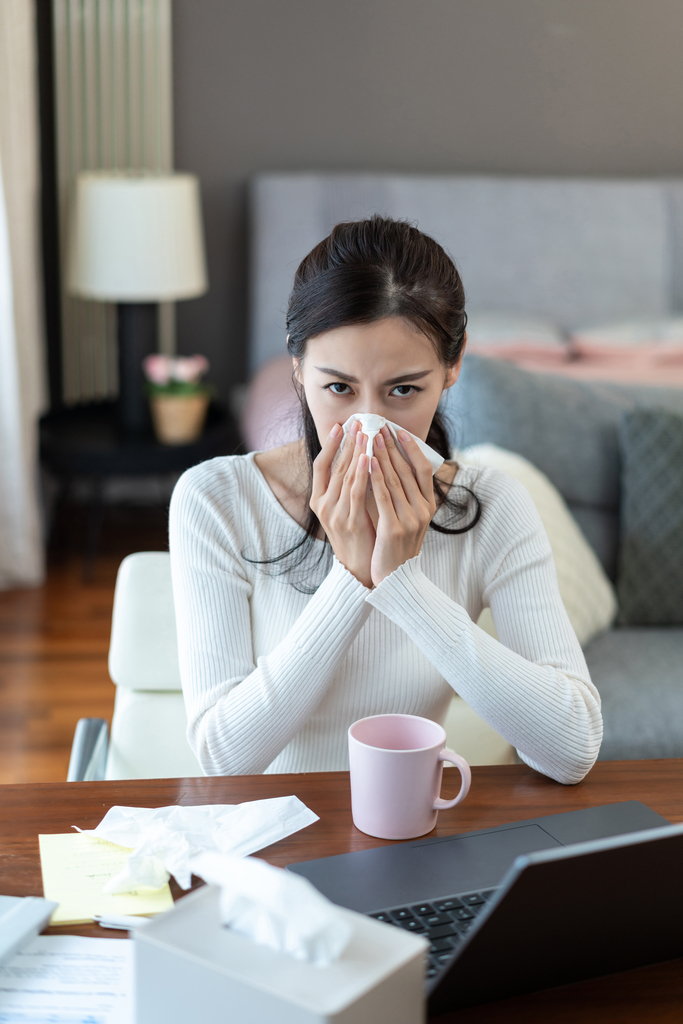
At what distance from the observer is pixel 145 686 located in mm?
1269

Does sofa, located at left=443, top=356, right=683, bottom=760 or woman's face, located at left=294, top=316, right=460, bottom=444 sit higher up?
woman's face, located at left=294, top=316, right=460, bottom=444

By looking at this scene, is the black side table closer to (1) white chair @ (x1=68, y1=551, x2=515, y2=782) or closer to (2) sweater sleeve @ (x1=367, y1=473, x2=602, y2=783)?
(1) white chair @ (x1=68, y1=551, x2=515, y2=782)

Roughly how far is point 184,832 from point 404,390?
0.49 metres

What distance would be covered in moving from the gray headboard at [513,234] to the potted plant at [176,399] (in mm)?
364

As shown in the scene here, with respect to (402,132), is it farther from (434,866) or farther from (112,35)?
(434,866)

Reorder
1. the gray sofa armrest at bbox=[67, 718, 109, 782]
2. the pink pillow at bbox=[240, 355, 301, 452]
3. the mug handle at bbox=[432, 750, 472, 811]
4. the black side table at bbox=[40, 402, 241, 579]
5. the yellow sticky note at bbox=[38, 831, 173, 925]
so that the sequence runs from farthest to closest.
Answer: the black side table at bbox=[40, 402, 241, 579] → the pink pillow at bbox=[240, 355, 301, 452] → the gray sofa armrest at bbox=[67, 718, 109, 782] → the mug handle at bbox=[432, 750, 472, 811] → the yellow sticky note at bbox=[38, 831, 173, 925]

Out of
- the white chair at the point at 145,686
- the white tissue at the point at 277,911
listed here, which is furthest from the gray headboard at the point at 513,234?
the white tissue at the point at 277,911

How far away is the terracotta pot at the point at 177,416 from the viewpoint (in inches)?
121

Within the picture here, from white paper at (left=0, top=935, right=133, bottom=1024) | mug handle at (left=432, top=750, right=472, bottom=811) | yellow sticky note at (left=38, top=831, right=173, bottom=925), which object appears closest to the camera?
white paper at (left=0, top=935, right=133, bottom=1024)

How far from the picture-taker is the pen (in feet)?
2.15

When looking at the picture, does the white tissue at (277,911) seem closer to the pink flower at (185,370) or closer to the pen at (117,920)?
the pen at (117,920)

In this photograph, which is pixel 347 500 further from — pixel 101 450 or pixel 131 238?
pixel 131 238

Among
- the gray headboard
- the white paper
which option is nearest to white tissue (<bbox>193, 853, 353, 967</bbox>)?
the white paper

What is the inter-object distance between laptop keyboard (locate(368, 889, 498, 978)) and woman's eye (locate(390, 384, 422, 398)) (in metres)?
0.51
